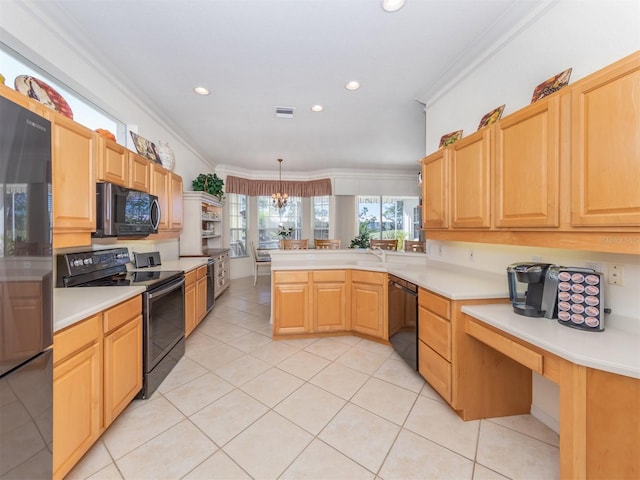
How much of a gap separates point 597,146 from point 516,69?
1.18 metres

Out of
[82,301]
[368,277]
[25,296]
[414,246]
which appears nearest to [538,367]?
[368,277]

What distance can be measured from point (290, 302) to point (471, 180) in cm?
215

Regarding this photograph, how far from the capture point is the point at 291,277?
3.02m

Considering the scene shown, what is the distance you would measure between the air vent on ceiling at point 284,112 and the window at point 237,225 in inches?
131

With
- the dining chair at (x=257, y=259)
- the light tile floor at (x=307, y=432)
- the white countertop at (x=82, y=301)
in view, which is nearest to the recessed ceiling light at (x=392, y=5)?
the white countertop at (x=82, y=301)

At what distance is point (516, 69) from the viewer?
77.5 inches

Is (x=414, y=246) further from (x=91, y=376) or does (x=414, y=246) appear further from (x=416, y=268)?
(x=91, y=376)

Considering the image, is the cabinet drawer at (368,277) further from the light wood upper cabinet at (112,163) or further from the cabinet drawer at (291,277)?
the light wood upper cabinet at (112,163)

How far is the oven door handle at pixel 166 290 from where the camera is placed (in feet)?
6.77

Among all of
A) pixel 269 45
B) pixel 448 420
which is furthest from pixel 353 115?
pixel 448 420

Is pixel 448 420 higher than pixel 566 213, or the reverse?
pixel 566 213

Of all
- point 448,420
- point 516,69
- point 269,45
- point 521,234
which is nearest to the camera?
point 521,234

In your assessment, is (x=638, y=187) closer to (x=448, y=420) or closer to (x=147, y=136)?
(x=448, y=420)

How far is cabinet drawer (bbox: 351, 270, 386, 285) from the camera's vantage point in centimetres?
289
